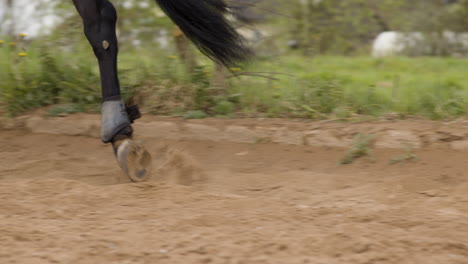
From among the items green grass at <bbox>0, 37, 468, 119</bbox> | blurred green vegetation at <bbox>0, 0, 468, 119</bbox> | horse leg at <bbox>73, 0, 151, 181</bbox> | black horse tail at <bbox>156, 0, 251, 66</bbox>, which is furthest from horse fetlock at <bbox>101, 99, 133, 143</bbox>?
green grass at <bbox>0, 37, 468, 119</bbox>

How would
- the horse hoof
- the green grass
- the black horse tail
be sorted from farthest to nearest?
1. the green grass
2. the black horse tail
3. the horse hoof

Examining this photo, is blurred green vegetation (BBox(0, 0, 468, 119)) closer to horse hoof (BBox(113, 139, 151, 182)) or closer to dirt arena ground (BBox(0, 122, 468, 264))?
dirt arena ground (BBox(0, 122, 468, 264))

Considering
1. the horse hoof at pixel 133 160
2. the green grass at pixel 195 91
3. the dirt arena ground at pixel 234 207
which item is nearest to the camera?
the dirt arena ground at pixel 234 207

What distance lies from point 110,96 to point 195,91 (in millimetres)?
1262

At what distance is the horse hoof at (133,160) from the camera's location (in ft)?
10.1

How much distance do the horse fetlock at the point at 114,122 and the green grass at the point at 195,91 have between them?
1.16 m

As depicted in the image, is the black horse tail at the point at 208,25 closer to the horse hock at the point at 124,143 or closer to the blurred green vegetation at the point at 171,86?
the blurred green vegetation at the point at 171,86

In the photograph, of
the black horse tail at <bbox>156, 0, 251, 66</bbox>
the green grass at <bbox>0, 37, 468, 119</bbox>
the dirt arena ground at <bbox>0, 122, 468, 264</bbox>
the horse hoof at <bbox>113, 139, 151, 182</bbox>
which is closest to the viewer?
the dirt arena ground at <bbox>0, 122, 468, 264</bbox>

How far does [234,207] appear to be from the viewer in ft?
8.84

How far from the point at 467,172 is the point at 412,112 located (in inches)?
41.8

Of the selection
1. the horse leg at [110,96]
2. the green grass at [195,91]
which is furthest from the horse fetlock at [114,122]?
the green grass at [195,91]

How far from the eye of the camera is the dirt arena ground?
82.7 inches

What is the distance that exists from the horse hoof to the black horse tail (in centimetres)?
73

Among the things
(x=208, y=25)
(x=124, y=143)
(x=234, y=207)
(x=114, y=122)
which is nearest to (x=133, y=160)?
(x=124, y=143)
